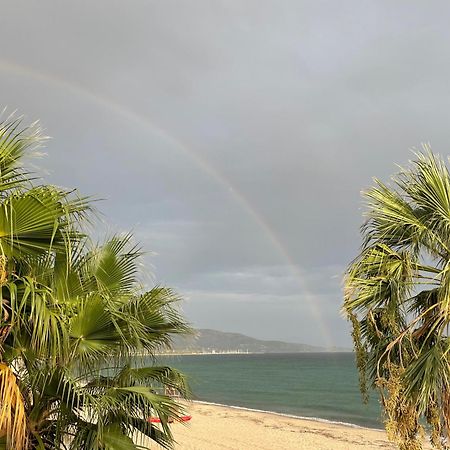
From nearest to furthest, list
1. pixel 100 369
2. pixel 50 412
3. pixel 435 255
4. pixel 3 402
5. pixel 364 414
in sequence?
pixel 3 402, pixel 50 412, pixel 100 369, pixel 435 255, pixel 364 414

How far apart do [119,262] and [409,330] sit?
3.70 metres

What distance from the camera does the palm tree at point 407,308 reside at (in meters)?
6.54

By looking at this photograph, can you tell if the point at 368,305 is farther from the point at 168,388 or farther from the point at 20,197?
the point at 20,197

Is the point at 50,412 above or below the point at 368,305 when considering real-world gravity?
below

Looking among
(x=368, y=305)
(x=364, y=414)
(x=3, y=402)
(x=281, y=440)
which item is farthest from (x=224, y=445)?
(x=364, y=414)

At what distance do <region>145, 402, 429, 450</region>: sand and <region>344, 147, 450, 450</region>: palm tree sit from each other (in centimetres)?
945

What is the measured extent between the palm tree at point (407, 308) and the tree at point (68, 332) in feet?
8.35

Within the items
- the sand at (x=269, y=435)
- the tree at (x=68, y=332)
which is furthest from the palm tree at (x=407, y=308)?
the sand at (x=269, y=435)

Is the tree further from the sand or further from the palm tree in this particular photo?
the sand

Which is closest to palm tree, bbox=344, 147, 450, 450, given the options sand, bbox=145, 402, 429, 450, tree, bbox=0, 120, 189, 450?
tree, bbox=0, 120, 189, 450

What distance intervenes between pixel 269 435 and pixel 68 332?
20593 mm

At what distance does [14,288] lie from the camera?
173 inches

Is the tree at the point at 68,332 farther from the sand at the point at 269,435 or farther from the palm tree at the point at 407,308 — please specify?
the sand at the point at 269,435

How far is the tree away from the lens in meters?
4.58
